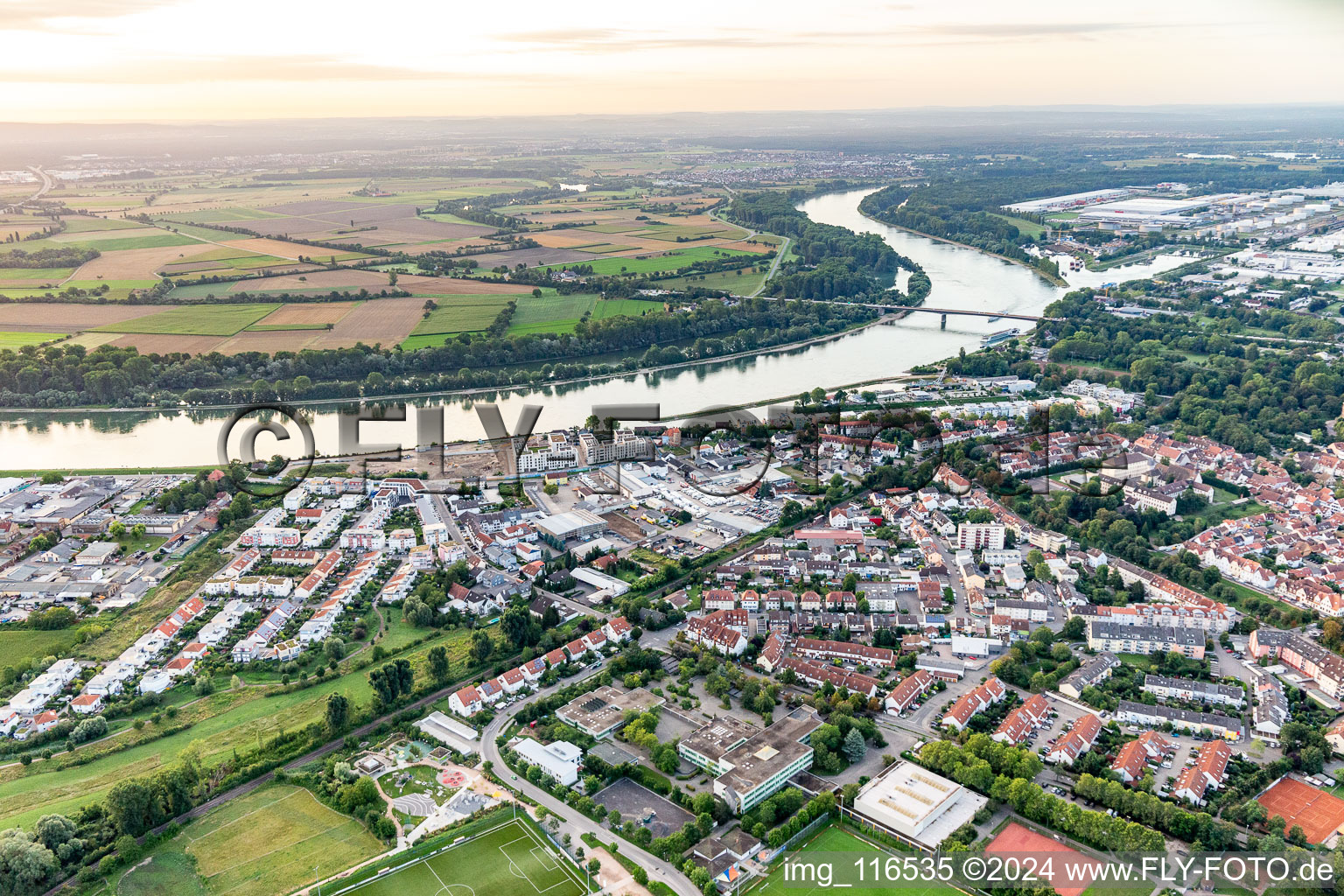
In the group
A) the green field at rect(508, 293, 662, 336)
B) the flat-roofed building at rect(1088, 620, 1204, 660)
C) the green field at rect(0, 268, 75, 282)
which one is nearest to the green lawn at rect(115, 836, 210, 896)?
the flat-roofed building at rect(1088, 620, 1204, 660)

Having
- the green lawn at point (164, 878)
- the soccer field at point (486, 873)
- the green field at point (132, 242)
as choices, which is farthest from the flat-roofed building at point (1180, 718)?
the green field at point (132, 242)

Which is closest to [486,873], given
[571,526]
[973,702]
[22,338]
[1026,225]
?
[973,702]

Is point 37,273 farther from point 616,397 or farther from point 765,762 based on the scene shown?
point 765,762

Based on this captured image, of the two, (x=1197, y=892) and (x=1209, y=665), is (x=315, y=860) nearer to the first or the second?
(x=1197, y=892)

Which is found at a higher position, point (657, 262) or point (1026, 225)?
point (1026, 225)

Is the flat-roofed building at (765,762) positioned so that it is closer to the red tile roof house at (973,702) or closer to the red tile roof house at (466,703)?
the red tile roof house at (973,702)
